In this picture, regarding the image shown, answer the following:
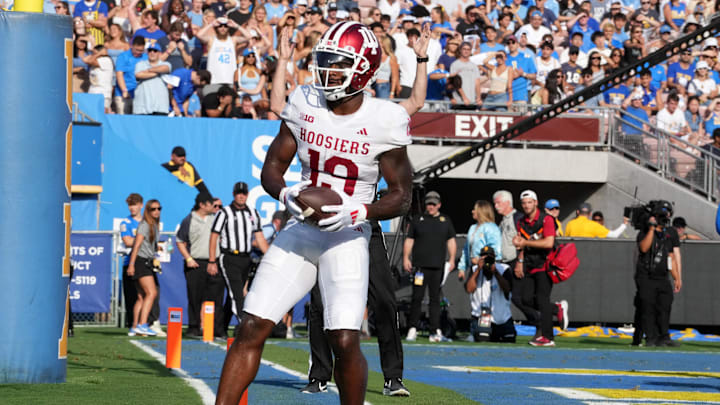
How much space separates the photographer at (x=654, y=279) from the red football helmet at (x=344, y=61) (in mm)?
9702

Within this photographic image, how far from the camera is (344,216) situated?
17.6 ft

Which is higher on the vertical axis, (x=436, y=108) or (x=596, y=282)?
(x=436, y=108)

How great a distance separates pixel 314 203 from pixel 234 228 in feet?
28.7

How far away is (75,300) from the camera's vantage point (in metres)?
17.1

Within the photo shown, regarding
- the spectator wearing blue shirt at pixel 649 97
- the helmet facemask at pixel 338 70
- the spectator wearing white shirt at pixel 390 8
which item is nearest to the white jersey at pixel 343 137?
the helmet facemask at pixel 338 70

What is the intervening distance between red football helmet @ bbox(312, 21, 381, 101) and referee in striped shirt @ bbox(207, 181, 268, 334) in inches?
331

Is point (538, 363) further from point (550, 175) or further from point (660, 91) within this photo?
point (660, 91)

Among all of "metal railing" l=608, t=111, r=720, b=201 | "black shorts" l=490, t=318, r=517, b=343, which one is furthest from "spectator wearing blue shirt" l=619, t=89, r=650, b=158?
"black shorts" l=490, t=318, r=517, b=343

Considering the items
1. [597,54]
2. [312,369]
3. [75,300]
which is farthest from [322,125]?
[597,54]

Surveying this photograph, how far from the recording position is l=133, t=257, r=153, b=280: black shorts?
1513 cm

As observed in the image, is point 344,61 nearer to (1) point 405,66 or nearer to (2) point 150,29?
(1) point 405,66

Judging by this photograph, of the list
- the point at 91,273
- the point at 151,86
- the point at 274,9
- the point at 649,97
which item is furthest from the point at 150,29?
the point at 649,97

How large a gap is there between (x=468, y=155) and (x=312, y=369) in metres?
9.99

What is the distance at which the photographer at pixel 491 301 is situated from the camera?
14805 mm
